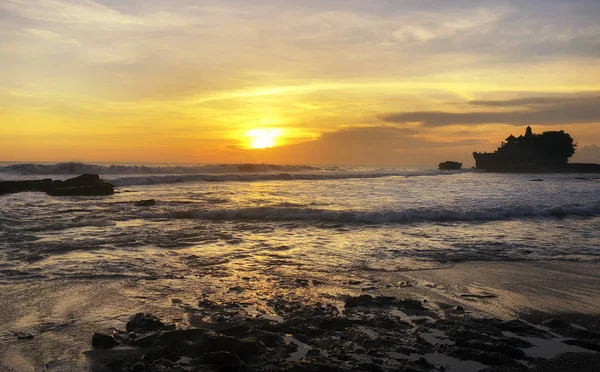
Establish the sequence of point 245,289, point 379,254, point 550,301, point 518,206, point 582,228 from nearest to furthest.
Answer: point 550,301 < point 245,289 < point 379,254 < point 582,228 < point 518,206

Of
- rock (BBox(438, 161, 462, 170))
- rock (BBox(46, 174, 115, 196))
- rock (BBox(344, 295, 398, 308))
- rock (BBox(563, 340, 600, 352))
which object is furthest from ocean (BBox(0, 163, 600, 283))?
rock (BBox(438, 161, 462, 170))

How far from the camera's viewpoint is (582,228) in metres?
12.9

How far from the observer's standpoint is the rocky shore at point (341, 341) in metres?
3.93

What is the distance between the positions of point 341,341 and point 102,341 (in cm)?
236

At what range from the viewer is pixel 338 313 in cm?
538

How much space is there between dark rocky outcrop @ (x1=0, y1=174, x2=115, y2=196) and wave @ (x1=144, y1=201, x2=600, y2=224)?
10673 mm

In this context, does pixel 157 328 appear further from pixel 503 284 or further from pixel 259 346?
pixel 503 284

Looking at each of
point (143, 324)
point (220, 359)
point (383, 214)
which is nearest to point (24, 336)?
point (143, 324)

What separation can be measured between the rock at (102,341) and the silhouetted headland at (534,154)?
9004 centimetres

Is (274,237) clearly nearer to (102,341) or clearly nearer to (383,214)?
(383,214)

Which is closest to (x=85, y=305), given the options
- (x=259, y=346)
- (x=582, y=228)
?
(x=259, y=346)

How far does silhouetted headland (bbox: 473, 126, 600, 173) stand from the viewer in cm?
8425

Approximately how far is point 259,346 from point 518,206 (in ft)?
51.3

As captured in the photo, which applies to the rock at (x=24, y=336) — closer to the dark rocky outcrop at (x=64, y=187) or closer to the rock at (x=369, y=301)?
the rock at (x=369, y=301)
